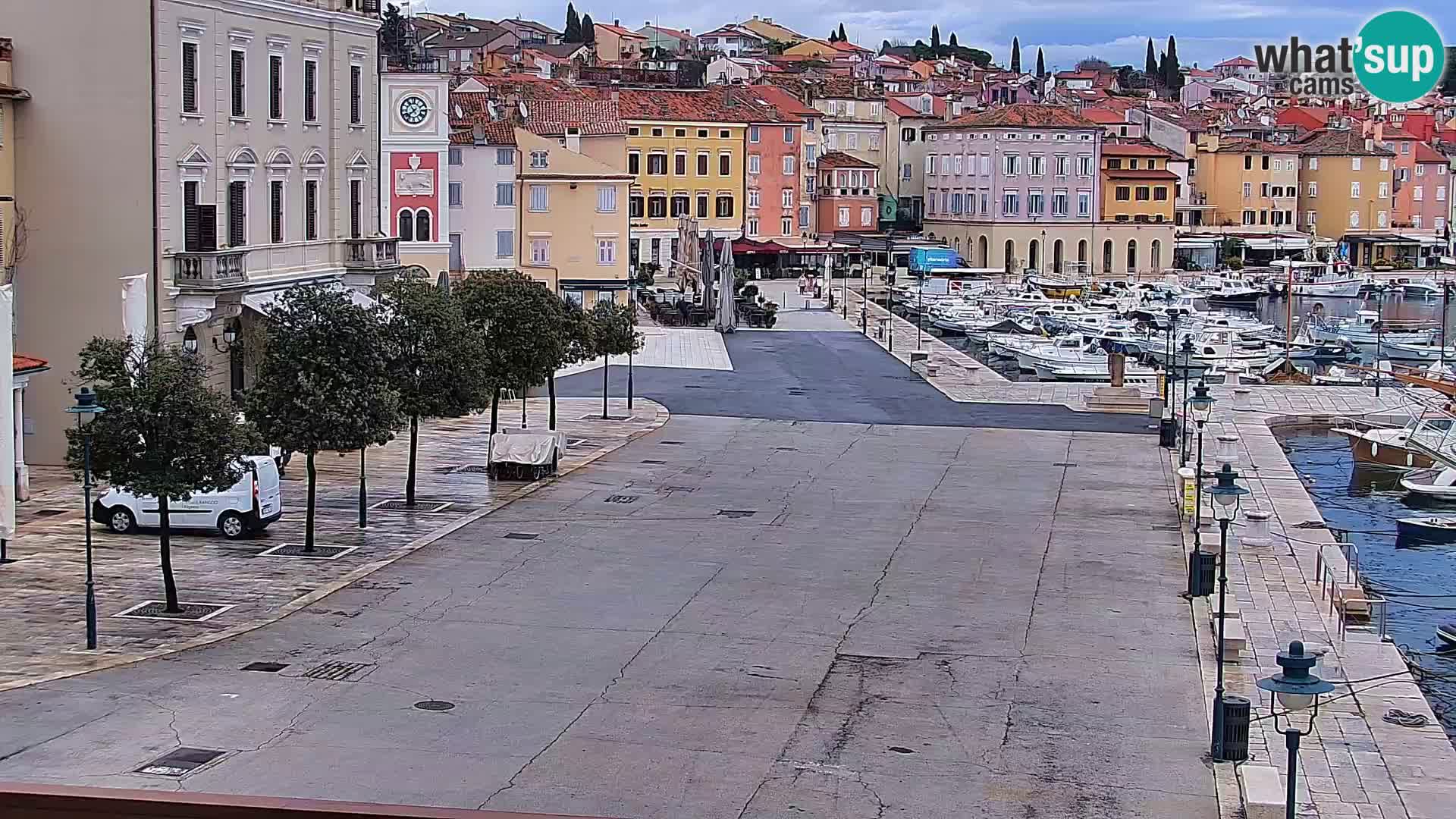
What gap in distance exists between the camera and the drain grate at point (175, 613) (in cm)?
2384

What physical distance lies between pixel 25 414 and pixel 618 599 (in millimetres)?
15855

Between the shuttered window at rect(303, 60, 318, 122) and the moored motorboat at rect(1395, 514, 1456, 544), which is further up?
the shuttered window at rect(303, 60, 318, 122)

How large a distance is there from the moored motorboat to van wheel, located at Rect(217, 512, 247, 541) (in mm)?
22273

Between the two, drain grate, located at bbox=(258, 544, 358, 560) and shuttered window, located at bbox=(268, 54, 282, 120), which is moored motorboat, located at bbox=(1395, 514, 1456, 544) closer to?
drain grate, located at bbox=(258, 544, 358, 560)

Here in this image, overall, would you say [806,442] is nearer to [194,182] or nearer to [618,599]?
[194,182]

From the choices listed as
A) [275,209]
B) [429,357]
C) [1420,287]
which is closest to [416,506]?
[429,357]

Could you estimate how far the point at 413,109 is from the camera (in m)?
58.2

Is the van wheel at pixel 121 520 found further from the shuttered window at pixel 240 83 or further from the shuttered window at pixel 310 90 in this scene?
the shuttered window at pixel 310 90

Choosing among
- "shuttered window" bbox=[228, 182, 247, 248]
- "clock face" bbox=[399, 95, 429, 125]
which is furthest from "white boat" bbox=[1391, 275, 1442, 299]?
"shuttered window" bbox=[228, 182, 247, 248]

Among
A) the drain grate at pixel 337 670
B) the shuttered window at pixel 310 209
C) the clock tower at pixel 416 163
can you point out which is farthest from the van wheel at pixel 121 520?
the clock tower at pixel 416 163

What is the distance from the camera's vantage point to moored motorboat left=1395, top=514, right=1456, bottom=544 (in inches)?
1431

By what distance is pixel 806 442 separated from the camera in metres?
44.3

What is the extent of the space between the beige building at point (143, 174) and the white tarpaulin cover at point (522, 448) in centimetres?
534

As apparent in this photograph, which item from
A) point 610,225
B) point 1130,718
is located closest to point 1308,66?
point 1130,718
